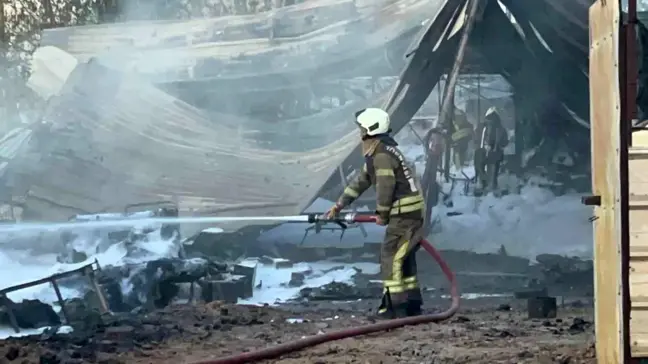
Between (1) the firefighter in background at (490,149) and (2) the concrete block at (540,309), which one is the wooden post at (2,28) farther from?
(2) the concrete block at (540,309)

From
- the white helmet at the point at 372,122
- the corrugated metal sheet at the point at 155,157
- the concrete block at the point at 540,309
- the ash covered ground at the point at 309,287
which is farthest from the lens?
the corrugated metal sheet at the point at 155,157

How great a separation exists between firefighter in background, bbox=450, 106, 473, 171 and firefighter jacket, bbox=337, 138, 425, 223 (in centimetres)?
250

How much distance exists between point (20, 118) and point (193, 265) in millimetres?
2117

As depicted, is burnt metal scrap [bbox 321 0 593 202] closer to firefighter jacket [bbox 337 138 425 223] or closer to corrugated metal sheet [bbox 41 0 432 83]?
corrugated metal sheet [bbox 41 0 432 83]

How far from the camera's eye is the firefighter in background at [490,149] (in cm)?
863

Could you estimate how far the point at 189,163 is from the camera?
8.40 metres

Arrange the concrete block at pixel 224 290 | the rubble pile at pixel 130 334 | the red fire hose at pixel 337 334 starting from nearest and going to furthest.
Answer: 1. the red fire hose at pixel 337 334
2. the rubble pile at pixel 130 334
3. the concrete block at pixel 224 290

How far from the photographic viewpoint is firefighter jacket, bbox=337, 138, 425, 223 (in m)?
6.00

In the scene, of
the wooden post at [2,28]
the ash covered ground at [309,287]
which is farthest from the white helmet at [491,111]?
the wooden post at [2,28]

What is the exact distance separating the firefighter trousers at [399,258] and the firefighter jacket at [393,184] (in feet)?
0.25

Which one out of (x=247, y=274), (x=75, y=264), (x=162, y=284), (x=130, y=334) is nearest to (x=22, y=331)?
(x=75, y=264)

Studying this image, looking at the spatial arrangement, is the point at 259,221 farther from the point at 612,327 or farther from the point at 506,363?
the point at 612,327

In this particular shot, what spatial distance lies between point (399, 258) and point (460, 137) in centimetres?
284

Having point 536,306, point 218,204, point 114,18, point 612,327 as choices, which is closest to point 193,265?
point 218,204
